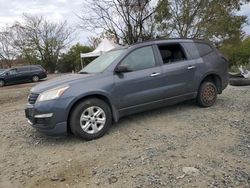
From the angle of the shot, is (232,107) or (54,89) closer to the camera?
(54,89)

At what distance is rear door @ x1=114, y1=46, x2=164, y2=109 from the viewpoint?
5.64 meters

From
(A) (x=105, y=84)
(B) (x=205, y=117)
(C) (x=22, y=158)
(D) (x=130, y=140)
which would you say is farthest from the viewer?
(B) (x=205, y=117)

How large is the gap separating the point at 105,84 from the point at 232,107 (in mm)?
3139

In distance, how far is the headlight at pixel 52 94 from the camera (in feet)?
16.7

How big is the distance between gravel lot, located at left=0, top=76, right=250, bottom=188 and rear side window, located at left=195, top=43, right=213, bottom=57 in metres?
1.37

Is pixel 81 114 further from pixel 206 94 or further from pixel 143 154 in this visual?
pixel 206 94

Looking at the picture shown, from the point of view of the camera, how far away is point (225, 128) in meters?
5.35

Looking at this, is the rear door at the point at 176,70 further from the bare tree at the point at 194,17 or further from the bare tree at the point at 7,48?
the bare tree at the point at 7,48

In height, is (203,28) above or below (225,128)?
above

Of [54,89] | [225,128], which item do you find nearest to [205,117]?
[225,128]

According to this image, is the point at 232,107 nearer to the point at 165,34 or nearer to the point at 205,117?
the point at 205,117

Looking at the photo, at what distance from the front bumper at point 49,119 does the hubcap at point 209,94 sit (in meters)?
3.35

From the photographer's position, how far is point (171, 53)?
6.60 m

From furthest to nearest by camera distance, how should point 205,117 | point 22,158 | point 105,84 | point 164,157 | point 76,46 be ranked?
point 76,46
point 205,117
point 105,84
point 22,158
point 164,157
